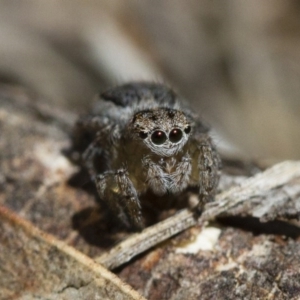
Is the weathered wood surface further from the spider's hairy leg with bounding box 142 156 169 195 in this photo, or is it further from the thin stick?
the spider's hairy leg with bounding box 142 156 169 195

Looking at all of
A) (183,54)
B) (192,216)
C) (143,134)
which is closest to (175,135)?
(143,134)

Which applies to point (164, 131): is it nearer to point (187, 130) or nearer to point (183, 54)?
point (187, 130)

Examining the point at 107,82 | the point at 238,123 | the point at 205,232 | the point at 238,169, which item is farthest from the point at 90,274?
the point at 238,123

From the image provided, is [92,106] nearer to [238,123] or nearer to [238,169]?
[238,169]

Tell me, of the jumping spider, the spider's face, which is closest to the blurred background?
the jumping spider

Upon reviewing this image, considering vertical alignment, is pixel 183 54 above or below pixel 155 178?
above
